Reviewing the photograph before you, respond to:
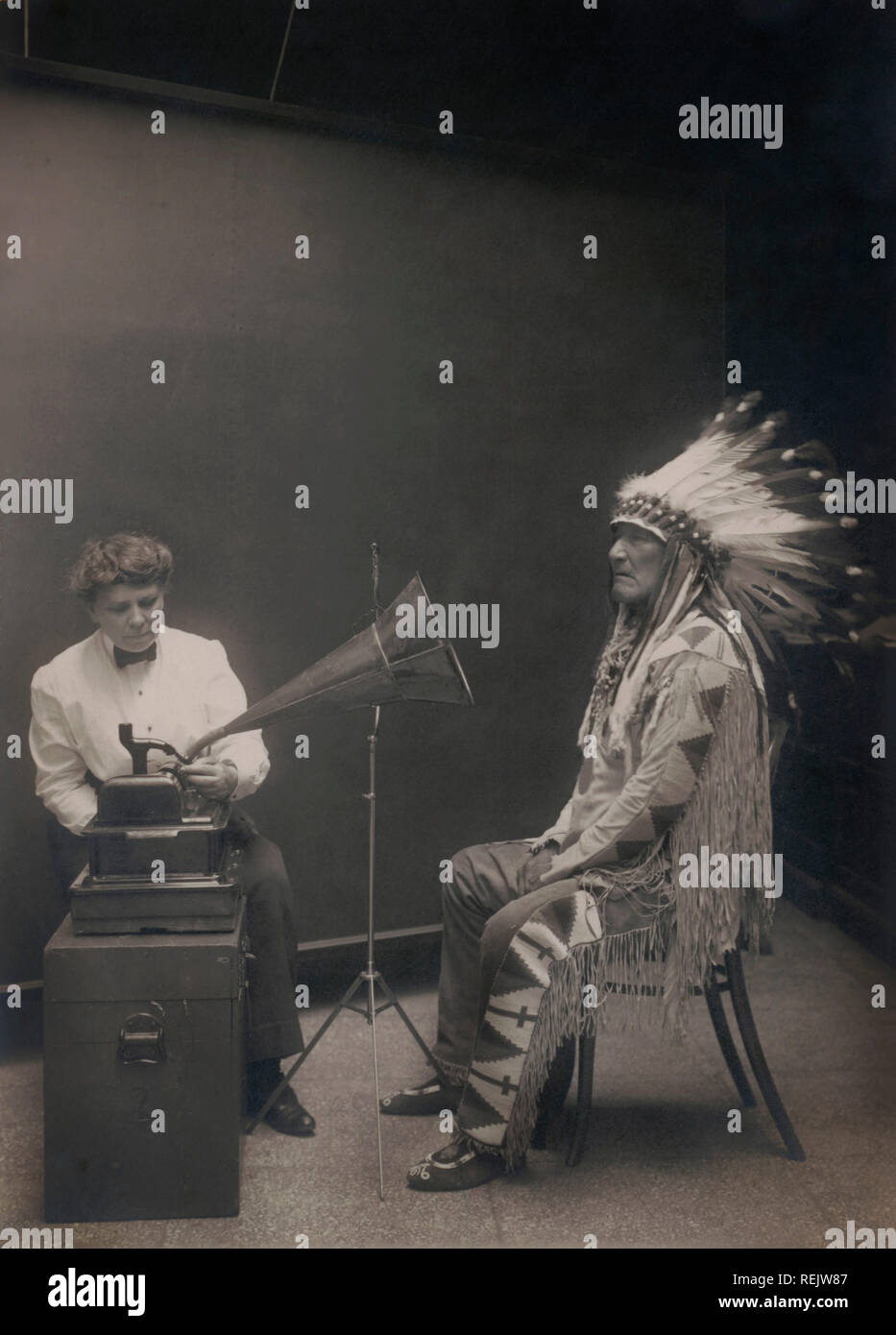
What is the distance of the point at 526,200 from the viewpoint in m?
3.25

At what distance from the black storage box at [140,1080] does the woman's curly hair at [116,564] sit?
896mm

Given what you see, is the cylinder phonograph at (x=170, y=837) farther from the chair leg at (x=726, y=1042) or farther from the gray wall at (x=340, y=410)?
the chair leg at (x=726, y=1042)

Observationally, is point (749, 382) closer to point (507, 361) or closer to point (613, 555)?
point (507, 361)

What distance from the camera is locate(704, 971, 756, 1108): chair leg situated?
279 cm

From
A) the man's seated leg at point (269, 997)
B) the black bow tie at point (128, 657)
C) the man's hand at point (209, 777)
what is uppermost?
the black bow tie at point (128, 657)

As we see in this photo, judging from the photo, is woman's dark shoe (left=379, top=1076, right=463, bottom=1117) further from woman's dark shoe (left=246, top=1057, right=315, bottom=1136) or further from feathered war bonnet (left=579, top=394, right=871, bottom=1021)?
feathered war bonnet (left=579, top=394, right=871, bottom=1021)

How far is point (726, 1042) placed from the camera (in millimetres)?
2879

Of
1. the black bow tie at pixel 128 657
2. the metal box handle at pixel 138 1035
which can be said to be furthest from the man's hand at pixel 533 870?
the black bow tie at pixel 128 657

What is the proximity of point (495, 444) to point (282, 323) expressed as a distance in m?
0.68

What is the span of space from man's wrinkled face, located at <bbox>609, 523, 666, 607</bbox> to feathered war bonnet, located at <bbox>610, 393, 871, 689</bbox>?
0.03 metres

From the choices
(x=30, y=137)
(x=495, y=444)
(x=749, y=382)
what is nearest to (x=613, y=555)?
(x=495, y=444)

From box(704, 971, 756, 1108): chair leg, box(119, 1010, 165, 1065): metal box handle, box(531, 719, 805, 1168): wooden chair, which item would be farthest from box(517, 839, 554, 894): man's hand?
box(119, 1010, 165, 1065): metal box handle

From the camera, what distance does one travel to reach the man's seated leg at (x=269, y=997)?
281 centimetres

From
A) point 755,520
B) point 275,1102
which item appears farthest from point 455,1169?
point 755,520
